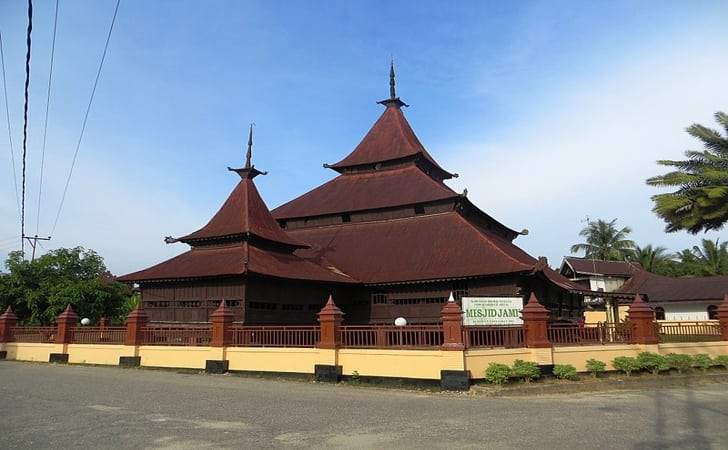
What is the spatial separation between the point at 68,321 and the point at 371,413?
1408 cm

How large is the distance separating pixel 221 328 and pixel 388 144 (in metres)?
15.2

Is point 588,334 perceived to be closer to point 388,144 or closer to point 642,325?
point 642,325

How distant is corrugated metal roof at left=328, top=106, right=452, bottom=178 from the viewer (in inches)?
1070

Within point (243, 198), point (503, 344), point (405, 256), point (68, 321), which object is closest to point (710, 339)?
point (503, 344)

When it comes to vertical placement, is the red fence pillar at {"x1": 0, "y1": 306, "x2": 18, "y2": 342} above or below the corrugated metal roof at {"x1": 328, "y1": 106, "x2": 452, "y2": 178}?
below

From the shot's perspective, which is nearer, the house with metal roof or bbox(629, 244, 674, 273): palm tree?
the house with metal roof

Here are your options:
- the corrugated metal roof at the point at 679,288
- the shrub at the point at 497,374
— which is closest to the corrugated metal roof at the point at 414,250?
the shrub at the point at 497,374

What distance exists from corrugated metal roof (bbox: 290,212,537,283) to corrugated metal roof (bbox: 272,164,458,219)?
0.80 m

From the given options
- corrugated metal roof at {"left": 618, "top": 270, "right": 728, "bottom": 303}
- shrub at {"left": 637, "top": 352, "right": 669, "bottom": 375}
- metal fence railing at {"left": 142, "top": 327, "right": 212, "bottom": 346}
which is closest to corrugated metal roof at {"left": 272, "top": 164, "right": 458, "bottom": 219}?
shrub at {"left": 637, "top": 352, "right": 669, "bottom": 375}

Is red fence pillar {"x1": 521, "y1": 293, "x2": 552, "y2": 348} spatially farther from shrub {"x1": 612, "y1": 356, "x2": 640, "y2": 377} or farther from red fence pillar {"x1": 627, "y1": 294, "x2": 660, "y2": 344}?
red fence pillar {"x1": 627, "y1": 294, "x2": 660, "y2": 344}

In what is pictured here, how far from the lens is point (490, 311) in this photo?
15328 millimetres

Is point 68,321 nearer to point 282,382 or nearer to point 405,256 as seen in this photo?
point 282,382

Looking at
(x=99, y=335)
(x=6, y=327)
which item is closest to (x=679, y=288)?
(x=99, y=335)

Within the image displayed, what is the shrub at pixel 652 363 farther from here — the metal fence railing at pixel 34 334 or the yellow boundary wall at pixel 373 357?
the metal fence railing at pixel 34 334
